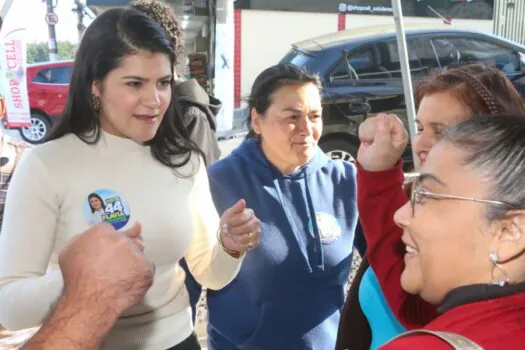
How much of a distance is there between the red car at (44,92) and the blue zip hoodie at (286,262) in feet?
23.9

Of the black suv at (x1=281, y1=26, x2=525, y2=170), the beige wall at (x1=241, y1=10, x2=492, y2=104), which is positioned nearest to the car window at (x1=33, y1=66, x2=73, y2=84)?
the black suv at (x1=281, y1=26, x2=525, y2=170)

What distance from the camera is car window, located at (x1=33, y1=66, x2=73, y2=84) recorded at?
8.72 meters

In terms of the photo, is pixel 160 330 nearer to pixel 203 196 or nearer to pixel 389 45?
pixel 203 196

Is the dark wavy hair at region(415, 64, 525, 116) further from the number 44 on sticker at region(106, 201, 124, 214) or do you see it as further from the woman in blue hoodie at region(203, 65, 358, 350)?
the number 44 on sticker at region(106, 201, 124, 214)

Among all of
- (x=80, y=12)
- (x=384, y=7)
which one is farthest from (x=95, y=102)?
(x=384, y=7)

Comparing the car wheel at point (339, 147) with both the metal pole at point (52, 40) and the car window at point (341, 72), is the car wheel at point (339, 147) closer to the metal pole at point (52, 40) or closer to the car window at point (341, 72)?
the car window at point (341, 72)

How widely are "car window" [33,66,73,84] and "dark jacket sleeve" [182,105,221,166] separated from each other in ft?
21.5

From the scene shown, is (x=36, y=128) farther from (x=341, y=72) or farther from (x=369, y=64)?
(x=369, y=64)

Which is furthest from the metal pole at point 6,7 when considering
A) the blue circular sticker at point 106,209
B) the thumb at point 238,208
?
the thumb at point 238,208

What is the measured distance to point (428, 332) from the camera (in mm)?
889

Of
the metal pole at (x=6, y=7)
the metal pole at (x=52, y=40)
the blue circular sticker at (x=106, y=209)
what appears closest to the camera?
the blue circular sticker at (x=106, y=209)

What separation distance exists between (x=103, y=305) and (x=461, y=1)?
17366 millimetres

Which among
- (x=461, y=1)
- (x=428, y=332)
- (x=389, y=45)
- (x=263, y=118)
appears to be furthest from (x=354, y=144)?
(x=461, y=1)

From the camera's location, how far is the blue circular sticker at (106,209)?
1588mm
